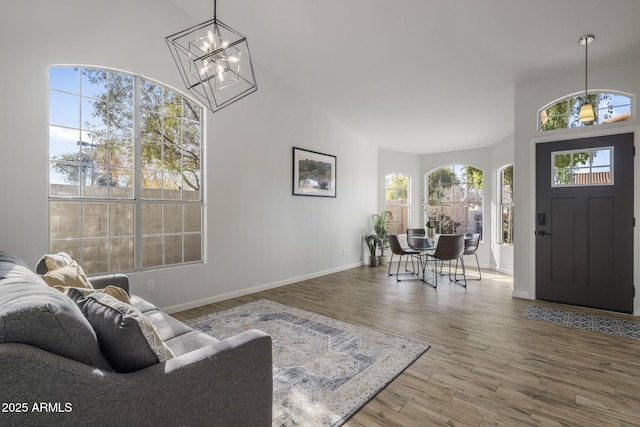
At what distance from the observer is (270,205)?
4.95 metres

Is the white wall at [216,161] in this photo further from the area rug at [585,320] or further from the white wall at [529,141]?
the area rug at [585,320]

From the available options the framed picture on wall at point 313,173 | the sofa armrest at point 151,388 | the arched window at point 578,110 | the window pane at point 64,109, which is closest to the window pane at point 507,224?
the arched window at point 578,110

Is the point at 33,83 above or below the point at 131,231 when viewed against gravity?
above

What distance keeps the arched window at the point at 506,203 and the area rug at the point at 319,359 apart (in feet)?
14.9

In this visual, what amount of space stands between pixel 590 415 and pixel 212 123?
437 cm

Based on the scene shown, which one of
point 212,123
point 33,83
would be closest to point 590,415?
point 212,123

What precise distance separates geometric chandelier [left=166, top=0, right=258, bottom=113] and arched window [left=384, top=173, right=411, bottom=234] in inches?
168

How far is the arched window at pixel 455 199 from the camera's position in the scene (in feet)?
23.2

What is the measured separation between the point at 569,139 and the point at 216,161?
442 cm

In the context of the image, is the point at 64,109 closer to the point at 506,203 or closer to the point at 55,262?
the point at 55,262

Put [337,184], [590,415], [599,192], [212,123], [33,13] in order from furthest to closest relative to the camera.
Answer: [337,184], [212,123], [599,192], [33,13], [590,415]

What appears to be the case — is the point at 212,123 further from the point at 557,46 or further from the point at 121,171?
the point at 557,46

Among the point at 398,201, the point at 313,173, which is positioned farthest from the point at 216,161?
the point at 398,201

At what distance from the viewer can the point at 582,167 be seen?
4.01 m
